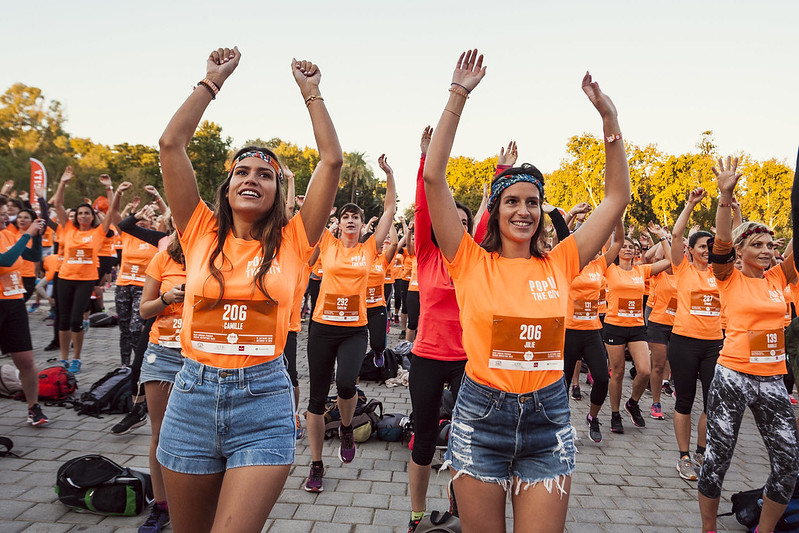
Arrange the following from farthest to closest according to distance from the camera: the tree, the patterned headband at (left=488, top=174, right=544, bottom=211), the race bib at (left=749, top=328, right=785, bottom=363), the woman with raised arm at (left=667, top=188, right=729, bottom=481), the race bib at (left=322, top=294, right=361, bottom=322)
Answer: the tree < the woman with raised arm at (left=667, top=188, right=729, bottom=481) < the race bib at (left=322, top=294, right=361, bottom=322) < the race bib at (left=749, top=328, right=785, bottom=363) < the patterned headband at (left=488, top=174, right=544, bottom=211)

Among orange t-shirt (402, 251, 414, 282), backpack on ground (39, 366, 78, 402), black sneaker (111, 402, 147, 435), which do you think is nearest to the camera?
black sneaker (111, 402, 147, 435)

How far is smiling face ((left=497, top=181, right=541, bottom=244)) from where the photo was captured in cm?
266

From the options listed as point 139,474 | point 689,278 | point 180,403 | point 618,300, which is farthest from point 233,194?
point 618,300

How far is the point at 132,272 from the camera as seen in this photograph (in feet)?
25.4

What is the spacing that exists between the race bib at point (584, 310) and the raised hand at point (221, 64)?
4912 mm

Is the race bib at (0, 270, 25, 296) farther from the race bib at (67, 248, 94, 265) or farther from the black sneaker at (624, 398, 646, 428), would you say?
the black sneaker at (624, 398, 646, 428)

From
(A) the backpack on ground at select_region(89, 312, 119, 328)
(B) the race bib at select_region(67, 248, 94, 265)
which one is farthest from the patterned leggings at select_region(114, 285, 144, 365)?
(A) the backpack on ground at select_region(89, 312, 119, 328)

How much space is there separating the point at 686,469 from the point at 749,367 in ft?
5.99

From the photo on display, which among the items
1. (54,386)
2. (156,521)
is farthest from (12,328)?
(156,521)

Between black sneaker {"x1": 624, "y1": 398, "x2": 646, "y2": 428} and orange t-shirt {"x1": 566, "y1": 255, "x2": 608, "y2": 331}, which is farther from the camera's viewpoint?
black sneaker {"x1": 624, "y1": 398, "x2": 646, "y2": 428}

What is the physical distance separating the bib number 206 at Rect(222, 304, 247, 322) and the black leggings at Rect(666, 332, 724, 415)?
482 centimetres

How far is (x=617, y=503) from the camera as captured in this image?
4.34 meters

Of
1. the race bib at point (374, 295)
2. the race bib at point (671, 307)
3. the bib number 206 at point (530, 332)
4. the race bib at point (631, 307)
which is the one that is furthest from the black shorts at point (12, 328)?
the race bib at point (671, 307)

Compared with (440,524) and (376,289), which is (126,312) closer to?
(376,289)
